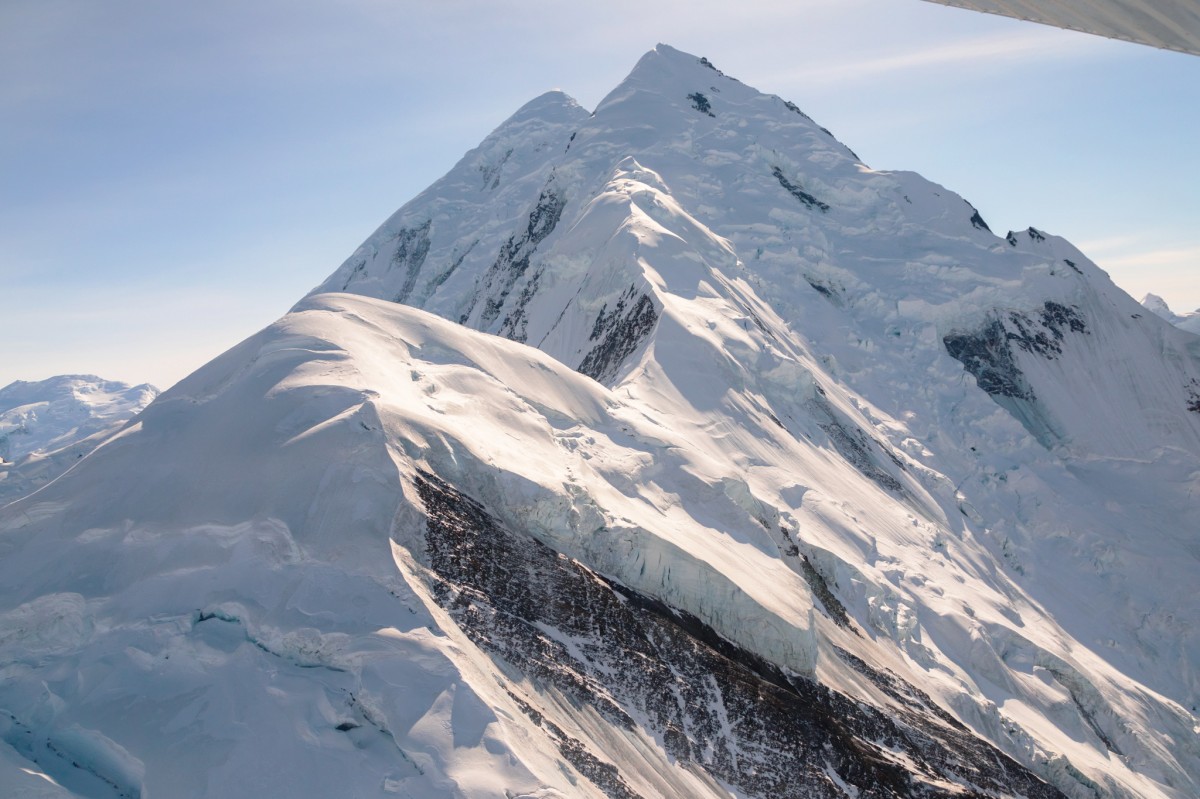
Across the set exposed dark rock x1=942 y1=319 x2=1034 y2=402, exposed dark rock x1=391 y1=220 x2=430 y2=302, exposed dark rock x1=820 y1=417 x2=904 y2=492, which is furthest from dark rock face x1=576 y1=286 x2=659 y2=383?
exposed dark rock x1=391 y1=220 x2=430 y2=302

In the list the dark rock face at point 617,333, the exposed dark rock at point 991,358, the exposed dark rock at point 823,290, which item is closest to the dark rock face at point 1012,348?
the exposed dark rock at point 991,358

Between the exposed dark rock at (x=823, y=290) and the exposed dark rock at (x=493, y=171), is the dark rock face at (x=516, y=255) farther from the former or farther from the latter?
the exposed dark rock at (x=493, y=171)

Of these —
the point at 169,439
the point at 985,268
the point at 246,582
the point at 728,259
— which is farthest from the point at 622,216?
the point at 246,582

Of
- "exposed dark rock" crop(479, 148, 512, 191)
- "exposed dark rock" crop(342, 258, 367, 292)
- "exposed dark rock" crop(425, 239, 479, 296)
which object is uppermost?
"exposed dark rock" crop(479, 148, 512, 191)

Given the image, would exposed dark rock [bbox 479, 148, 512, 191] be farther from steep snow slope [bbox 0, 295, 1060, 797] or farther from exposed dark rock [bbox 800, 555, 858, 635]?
exposed dark rock [bbox 800, 555, 858, 635]

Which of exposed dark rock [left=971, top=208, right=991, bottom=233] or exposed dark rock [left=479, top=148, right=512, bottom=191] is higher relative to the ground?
exposed dark rock [left=971, top=208, right=991, bottom=233]

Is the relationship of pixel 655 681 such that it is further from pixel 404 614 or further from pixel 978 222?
pixel 978 222

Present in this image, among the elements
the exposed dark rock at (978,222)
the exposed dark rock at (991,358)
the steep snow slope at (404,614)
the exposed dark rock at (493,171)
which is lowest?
the steep snow slope at (404,614)

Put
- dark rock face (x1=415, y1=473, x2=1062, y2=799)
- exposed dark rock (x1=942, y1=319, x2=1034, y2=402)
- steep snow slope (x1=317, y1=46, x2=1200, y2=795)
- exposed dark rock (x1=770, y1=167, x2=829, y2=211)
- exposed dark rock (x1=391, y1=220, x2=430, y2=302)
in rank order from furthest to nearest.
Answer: exposed dark rock (x1=391, y1=220, x2=430, y2=302) → exposed dark rock (x1=770, y1=167, x2=829, y2=211) → exposed dark rock (x1=942, y1=319, x2=1034, y2=402) → steep snow slope (x1=317, y1=46, x2=1200, y2=795) → dark rock face (x1=415, y1=473, x2=1062, y2=799)
